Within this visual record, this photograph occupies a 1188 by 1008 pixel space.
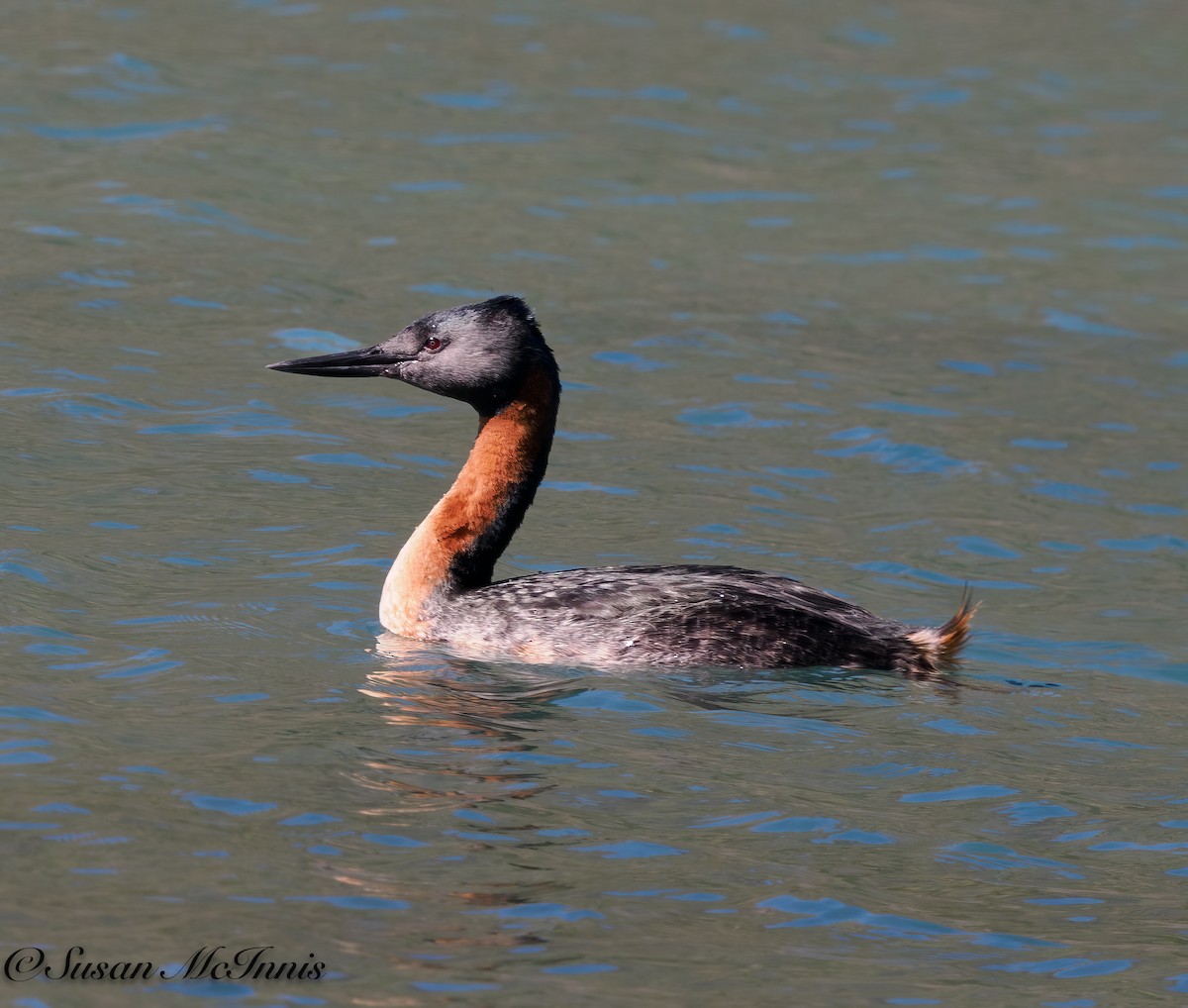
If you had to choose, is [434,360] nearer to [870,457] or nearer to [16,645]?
[16,645]

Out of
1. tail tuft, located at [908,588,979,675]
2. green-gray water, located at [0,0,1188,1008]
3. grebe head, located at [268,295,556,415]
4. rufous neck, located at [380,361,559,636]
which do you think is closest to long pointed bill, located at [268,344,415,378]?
grebe head, located at [268,295,556,415]

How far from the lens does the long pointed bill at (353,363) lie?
9180mm

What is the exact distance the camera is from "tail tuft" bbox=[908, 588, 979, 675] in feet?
27.5

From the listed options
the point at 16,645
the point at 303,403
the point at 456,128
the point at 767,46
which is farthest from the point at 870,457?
the point at 767,46
